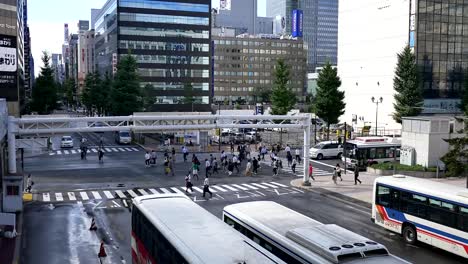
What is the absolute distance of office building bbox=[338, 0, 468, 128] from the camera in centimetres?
7238

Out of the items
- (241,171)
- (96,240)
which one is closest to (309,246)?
(96,240)

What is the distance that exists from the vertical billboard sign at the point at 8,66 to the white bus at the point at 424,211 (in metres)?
32.7

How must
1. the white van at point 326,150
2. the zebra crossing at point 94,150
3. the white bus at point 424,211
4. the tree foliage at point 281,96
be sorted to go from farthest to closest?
the tree foliage at point 281,96
the zebra crossing at point 94,150
the white van at point 326,150
the white bus at point 424,211

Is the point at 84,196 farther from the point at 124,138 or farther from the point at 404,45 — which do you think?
the point at 404,45

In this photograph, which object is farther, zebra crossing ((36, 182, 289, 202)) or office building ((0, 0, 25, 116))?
office building ((0, 0, 25, 116))

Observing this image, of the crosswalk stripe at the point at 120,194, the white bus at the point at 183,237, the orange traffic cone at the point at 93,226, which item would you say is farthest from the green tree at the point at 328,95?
the white bus at the point at 183,237

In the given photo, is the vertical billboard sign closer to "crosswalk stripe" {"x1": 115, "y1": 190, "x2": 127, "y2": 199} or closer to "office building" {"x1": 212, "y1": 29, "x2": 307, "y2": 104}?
"crosswalk stripe" {"x1": 115, "y1": 190, "x2": 127, "y2": 199}

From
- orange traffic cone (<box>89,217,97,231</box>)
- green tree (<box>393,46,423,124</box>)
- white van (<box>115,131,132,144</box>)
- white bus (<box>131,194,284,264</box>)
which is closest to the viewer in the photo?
white bus (<box>131,194,284,264</box>)

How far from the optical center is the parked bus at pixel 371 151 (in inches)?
1809

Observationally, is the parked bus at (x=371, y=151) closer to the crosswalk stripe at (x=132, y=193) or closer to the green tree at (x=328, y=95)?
the green tree at (x=328, y=95)

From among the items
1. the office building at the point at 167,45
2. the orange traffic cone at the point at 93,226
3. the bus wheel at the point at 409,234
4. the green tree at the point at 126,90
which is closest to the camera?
the bus wheel at the point at 409,234

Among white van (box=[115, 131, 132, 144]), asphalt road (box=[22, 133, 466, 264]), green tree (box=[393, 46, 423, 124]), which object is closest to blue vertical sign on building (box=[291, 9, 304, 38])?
green tree (box=[393, 46, 423, 124])

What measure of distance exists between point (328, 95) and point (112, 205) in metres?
39.6

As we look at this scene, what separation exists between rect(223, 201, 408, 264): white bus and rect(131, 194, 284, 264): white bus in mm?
1814
